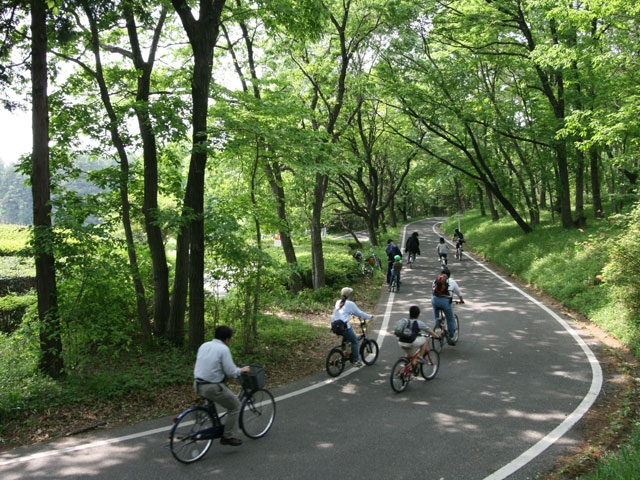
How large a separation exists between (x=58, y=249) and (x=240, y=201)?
3970 mm

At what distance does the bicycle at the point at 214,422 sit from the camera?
5.47 m

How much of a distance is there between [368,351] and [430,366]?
1.51 meters

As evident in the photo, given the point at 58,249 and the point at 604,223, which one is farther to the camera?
the point at 604,223

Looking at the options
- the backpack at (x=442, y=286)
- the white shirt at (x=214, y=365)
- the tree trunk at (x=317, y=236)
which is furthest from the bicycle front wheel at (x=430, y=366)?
the tree trunk at (x=317, y=236)

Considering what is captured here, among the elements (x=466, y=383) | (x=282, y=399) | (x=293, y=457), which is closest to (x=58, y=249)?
(x=282, y=399)

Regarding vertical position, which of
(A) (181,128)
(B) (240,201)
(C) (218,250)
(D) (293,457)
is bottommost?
(D) (293,457)

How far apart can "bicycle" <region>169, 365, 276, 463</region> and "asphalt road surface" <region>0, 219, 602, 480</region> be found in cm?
16

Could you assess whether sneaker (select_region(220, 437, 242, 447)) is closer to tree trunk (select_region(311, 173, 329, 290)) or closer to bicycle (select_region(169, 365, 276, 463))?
bicycle (select_region(169, 365, 276, 463))

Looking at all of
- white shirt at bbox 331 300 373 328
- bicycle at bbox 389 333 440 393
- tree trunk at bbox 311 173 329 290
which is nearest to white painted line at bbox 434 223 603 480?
bicycle at bbox 389 333 440 393

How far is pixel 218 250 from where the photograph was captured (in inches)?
356

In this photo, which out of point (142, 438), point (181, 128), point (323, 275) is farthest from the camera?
point (323, 275)

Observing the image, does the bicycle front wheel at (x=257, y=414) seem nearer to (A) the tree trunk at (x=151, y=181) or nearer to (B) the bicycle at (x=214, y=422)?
(B) the bicycle at (x=214, y=422)

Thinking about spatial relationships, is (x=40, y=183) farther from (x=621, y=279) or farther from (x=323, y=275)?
(x=621, y=279)

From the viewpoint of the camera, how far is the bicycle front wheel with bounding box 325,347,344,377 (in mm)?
8600
